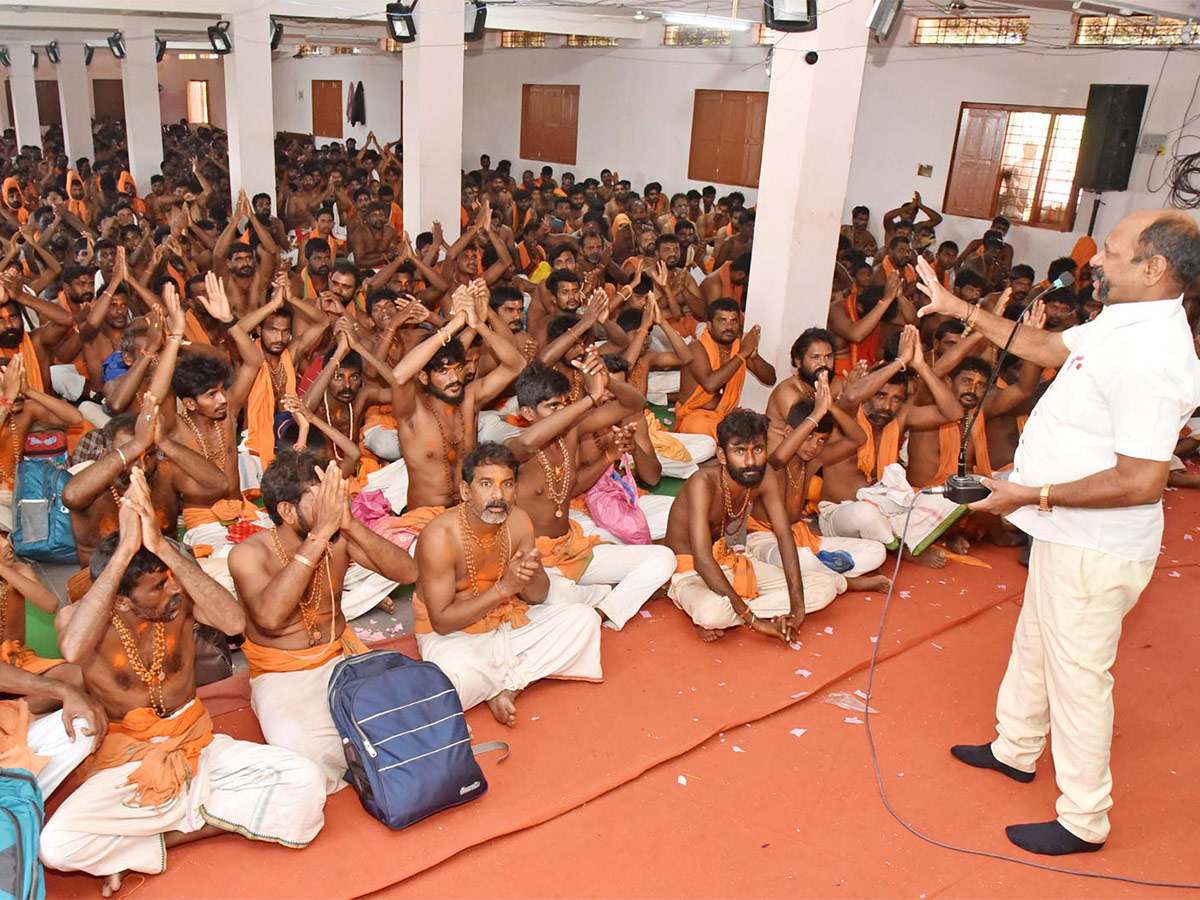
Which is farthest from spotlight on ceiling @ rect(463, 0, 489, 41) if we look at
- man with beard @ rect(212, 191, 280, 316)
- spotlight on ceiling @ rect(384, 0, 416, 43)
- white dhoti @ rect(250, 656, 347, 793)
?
white dhoti @ rect(250, 656, 347, 793)

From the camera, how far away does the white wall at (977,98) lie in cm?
1069

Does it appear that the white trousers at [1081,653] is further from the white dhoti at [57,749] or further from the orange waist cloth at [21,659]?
the orange waist cloth at [21,659]

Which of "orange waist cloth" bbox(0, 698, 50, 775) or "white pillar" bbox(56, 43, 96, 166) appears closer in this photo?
"orange waist cloth" bbox(0, 698, 50, 775)

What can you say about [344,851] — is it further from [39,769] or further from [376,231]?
[376,231]

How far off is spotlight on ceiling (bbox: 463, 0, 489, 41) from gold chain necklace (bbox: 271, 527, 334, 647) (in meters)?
6.11

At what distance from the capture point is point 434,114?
364 inches

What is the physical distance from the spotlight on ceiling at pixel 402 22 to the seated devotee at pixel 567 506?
4533mm

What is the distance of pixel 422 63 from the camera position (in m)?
9.04

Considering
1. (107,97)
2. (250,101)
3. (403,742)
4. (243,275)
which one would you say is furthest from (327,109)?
(403,742)

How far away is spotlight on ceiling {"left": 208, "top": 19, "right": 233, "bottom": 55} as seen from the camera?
11.0 m

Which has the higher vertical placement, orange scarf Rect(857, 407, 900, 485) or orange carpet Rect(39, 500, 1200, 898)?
orange scarf Rect(857, 407, 900, 485)

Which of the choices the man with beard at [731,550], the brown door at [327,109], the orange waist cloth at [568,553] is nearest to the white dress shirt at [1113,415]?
the man with beard at [731,550]

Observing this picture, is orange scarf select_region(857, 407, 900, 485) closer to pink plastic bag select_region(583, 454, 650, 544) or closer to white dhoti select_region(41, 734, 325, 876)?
pink plastic bag select_region(583, 454, 650, 544)

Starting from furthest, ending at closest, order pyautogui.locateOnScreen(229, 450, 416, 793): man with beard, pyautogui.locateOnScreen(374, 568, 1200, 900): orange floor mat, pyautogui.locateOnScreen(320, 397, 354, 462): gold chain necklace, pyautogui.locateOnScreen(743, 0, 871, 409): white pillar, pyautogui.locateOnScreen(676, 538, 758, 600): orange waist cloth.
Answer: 1. pyautogui.locateOnScreen(743, 0, 871, 409): white pillar
2. pyautogui.locateOnScreen(320, 397, 354, 462): gold chain necklace
3. pyautogui.locateOnScreen(676, 538, 758, 600): orange waist cloth
4. pyautogui.locateOnScreen(229, 450, 416, 793): man with beard
5. pyautogui.locateOnScreen(374, 568, 1200, 900): orange floor mat
